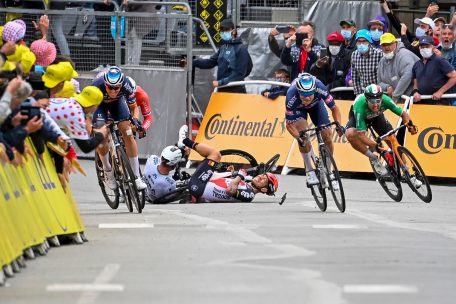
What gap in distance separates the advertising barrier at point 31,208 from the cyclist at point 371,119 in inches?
288

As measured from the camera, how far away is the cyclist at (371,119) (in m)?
20.7

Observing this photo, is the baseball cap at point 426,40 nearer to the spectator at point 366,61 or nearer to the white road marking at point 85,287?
the spectator at point 366,61

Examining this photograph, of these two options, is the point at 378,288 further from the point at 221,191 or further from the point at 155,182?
the point at 155,182

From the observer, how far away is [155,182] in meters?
20.2

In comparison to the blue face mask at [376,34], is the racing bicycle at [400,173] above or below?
below

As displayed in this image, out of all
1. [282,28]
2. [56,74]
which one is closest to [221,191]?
[56,74]

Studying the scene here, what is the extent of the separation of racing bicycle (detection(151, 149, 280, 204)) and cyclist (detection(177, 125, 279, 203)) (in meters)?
0.13

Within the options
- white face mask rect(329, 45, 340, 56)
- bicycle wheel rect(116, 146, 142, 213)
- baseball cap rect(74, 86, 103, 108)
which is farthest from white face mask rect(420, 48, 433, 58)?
baseball cap rect(74, 86, 103, 108)

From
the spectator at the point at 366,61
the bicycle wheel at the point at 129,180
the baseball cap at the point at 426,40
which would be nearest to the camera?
the bicycle wheel at the point at 129,180

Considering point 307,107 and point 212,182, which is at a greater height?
point 307,107

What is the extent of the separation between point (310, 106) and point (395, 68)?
4581 mm

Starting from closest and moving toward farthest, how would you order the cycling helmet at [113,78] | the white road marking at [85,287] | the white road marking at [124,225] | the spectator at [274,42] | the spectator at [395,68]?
the white road marking at [85,287] < the white road marking at [124,225] < the cycling helmet at [113,78] < the spectator at [395,68] < the spectator at [274,42]

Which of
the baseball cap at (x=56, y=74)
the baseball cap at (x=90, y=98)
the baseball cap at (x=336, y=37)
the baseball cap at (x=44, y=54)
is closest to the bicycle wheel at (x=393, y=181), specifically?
the baseball cap at (x=336, y=37)

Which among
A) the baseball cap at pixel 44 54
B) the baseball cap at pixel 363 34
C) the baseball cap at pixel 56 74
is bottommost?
the baseball cap at pixel 363 34
